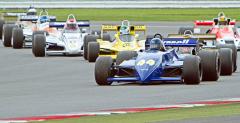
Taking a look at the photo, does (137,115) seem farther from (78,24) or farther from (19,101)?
(78,24)

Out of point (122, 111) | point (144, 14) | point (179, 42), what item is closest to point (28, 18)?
point (179, 42)

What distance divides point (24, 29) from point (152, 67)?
2201cm

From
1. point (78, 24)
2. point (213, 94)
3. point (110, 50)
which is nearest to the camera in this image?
point (213, 94)

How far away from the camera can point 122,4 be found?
232 ft

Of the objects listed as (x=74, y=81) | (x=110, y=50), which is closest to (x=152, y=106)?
(x=74, y=81)

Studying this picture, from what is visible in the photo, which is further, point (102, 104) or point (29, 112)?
point (102, 104)

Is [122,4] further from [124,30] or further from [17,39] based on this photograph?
[124,30]

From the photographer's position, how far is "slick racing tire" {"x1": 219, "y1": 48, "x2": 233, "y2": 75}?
2342 centimetres

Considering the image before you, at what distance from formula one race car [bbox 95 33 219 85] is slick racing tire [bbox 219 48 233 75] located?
1636 mm

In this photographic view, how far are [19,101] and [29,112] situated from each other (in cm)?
227

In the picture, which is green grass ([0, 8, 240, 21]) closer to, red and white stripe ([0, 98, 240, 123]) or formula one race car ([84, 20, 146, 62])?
formula one race car ([84, 20, 146, 62])

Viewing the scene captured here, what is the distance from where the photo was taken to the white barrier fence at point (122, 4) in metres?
68.9

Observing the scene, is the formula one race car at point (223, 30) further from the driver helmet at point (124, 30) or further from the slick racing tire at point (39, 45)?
the slick racing tire at point (39, 45)

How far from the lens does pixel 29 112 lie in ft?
48.4
